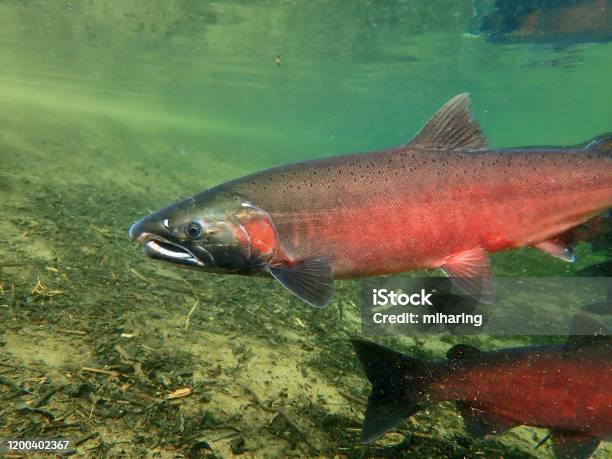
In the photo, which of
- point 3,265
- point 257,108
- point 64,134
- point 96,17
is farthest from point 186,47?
point 257,108

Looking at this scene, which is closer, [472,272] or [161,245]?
[161,245]

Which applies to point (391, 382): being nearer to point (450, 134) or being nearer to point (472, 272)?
point (472, 272)

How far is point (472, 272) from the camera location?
2.85 metres

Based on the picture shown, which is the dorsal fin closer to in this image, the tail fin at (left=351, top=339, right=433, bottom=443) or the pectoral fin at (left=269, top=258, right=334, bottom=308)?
the pectoral fin at (left=269, top=258, right=334, bottom=308)

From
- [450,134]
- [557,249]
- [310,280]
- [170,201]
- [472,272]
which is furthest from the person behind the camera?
[170,201]

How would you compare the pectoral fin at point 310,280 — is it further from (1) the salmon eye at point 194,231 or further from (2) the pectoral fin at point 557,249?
(2) the pectoral fin at point 557,249

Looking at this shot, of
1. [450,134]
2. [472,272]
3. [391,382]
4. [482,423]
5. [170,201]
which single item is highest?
[450,134]

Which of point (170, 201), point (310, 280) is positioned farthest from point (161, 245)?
point (170, 201)

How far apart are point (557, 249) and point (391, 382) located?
1856mm

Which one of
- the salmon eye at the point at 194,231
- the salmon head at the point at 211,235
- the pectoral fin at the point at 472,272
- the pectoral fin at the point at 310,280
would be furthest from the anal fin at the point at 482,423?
the salmon eye at the point at 194,231

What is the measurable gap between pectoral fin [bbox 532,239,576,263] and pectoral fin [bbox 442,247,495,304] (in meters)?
0.64

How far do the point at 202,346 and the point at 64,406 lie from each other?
1.26 metres

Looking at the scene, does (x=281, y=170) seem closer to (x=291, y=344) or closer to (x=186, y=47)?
(x=291, y=344)

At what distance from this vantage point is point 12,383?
2508mm
